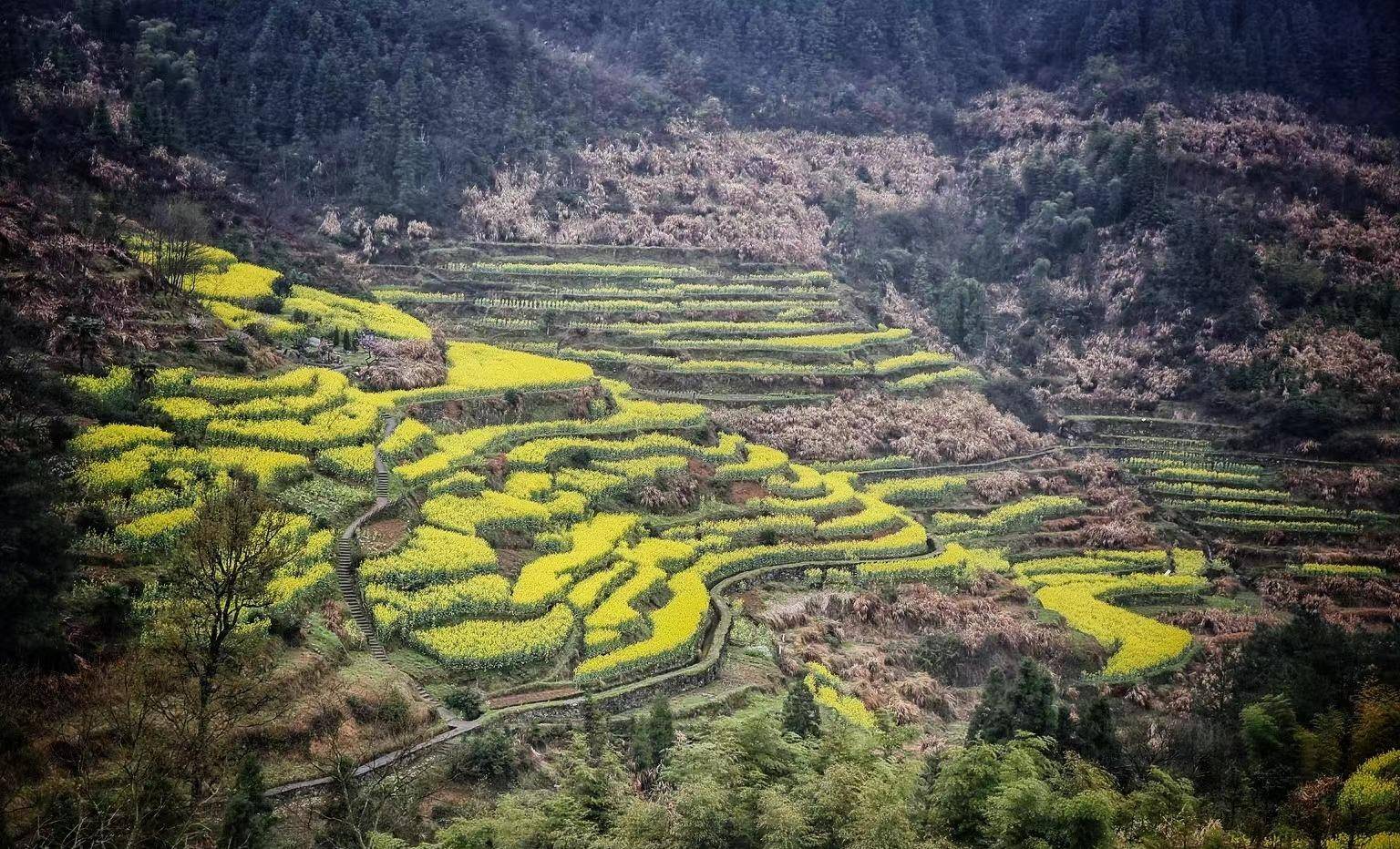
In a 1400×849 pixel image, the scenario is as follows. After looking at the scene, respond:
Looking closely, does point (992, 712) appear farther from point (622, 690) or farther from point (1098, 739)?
point (622, 690)

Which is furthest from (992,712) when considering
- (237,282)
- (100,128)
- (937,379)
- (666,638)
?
(100,128)

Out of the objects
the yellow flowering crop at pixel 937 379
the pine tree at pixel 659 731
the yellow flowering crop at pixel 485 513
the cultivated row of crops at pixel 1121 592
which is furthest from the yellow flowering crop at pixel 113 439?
the yellow flowering crop at pixel 937 379

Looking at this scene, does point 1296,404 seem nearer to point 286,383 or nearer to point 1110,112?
point 1110,112

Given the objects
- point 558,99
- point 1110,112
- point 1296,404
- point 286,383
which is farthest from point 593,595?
point 1110,112

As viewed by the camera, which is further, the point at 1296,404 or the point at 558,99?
the point at 558,99

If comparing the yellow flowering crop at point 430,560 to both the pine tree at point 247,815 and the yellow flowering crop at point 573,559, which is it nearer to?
the yellow flowering crop at point 573,559
